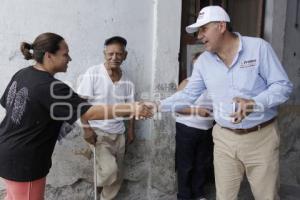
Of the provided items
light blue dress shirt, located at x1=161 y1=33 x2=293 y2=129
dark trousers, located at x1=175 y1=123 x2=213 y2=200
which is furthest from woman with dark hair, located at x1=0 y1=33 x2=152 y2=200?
dark trousers, located at x1=175 y1=123 x2=213 y2=200

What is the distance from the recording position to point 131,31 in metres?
4.15

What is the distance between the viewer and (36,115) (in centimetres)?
260

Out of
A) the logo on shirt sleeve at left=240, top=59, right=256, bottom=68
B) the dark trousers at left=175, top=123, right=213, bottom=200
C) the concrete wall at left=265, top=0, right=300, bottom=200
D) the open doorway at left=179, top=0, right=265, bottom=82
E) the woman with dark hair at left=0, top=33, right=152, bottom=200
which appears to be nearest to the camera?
the woman with dark hair at left=0, top=33, right=152, bottom=200

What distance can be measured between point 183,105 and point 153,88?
0.65 meters

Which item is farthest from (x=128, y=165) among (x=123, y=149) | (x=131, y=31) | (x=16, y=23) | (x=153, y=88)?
(x=16, y=23)

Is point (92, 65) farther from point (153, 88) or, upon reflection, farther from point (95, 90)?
point (153, 88)

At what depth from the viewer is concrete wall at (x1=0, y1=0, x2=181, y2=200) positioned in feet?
12.2

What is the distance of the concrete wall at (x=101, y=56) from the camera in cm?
372

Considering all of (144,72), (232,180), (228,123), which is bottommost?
(232,180)

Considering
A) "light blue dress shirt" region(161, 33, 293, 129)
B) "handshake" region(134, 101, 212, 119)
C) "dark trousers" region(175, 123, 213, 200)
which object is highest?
"light blue dress shirt" region(161, 33, 293, 129)

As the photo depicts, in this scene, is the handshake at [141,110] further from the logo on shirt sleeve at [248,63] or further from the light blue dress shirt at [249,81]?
the logo on shirt sleeve at [248,63]

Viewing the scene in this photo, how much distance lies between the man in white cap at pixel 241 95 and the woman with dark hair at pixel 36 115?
0.99 meters

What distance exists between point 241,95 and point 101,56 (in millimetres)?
1630

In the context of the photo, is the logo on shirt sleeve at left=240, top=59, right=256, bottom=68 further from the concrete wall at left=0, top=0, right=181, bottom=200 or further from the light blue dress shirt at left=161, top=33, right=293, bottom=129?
the concrete wall at left=0, top=0, right=181, bottom=200
